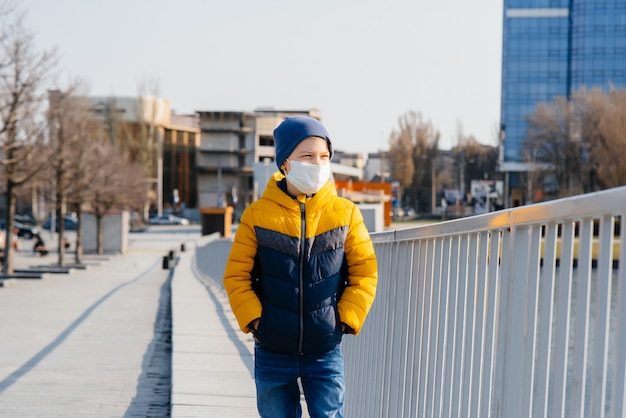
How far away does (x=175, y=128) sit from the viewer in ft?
398

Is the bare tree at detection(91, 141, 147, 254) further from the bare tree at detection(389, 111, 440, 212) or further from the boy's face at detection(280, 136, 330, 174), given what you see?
the bare tree at detection(389, 111, 440, 212)

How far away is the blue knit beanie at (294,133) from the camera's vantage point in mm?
3408

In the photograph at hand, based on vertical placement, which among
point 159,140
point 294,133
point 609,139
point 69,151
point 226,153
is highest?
point 159,140

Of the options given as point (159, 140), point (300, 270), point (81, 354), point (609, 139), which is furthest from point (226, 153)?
→ point (300, 270)

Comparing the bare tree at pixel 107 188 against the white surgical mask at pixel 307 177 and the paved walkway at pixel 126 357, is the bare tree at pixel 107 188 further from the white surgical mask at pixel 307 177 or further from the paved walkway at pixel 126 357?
the white surgical mask at pixel 307 177

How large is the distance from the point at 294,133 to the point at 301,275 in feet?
1.72

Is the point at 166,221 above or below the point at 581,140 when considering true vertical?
below

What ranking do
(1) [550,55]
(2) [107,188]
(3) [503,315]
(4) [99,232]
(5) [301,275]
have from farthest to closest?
(1) [550,55] < (4) [99,232] < (2) [107,188] < (5) [301,275] < (3) [503,315]

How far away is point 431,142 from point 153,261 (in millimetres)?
74051

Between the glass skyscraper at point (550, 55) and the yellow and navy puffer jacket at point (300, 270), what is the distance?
3492 inches

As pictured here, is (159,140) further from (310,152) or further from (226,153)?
(310,152)

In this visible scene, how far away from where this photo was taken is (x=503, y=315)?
272cm

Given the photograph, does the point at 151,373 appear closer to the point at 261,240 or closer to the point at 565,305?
the point at 261,240

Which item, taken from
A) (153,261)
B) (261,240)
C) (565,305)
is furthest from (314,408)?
(153,261)
